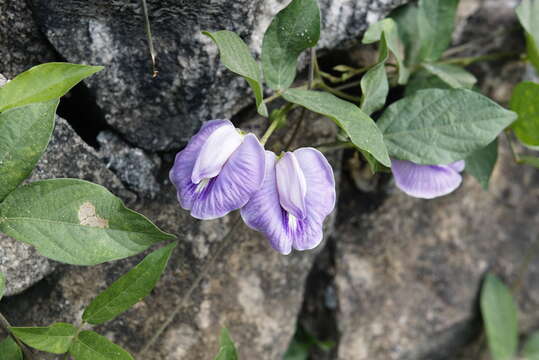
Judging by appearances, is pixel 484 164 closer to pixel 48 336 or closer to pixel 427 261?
pixel 427 261

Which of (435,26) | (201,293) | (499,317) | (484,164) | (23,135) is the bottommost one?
(499,317)

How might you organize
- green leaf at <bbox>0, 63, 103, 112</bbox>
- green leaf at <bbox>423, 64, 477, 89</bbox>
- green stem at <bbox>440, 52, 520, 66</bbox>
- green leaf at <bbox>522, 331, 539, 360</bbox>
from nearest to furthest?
1. green leaf at <bbox>0, 63, 103, 112</bbox>
2. green leaf at <bbox>423, 64, 477, 89</bbox>
3. green stem at <bbox>440, 52, 520, 66</bbox>
4. green leaf at <bbox>522, 331, 539, 360</bbox>

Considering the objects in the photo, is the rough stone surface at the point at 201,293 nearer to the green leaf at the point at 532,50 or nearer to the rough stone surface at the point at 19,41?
the rough stone surface at the point at 19,41

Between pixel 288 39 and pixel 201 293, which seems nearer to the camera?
pixel 288 39

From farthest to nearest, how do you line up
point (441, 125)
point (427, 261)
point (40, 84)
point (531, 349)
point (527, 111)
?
point (531, 349) → point (427, 261) → point (527, 111) → point (441, 125) → point (40, 84)

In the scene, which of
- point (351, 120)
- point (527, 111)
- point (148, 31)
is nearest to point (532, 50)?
point (527, 111)

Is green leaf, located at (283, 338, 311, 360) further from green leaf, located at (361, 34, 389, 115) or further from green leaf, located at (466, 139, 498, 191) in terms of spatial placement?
green leaf, located at (361, 34, 389, 115)

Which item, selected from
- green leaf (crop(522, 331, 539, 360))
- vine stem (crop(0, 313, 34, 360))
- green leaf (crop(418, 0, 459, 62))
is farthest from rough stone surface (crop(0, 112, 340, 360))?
green leaf (crop(522, 331, 539, 360))
